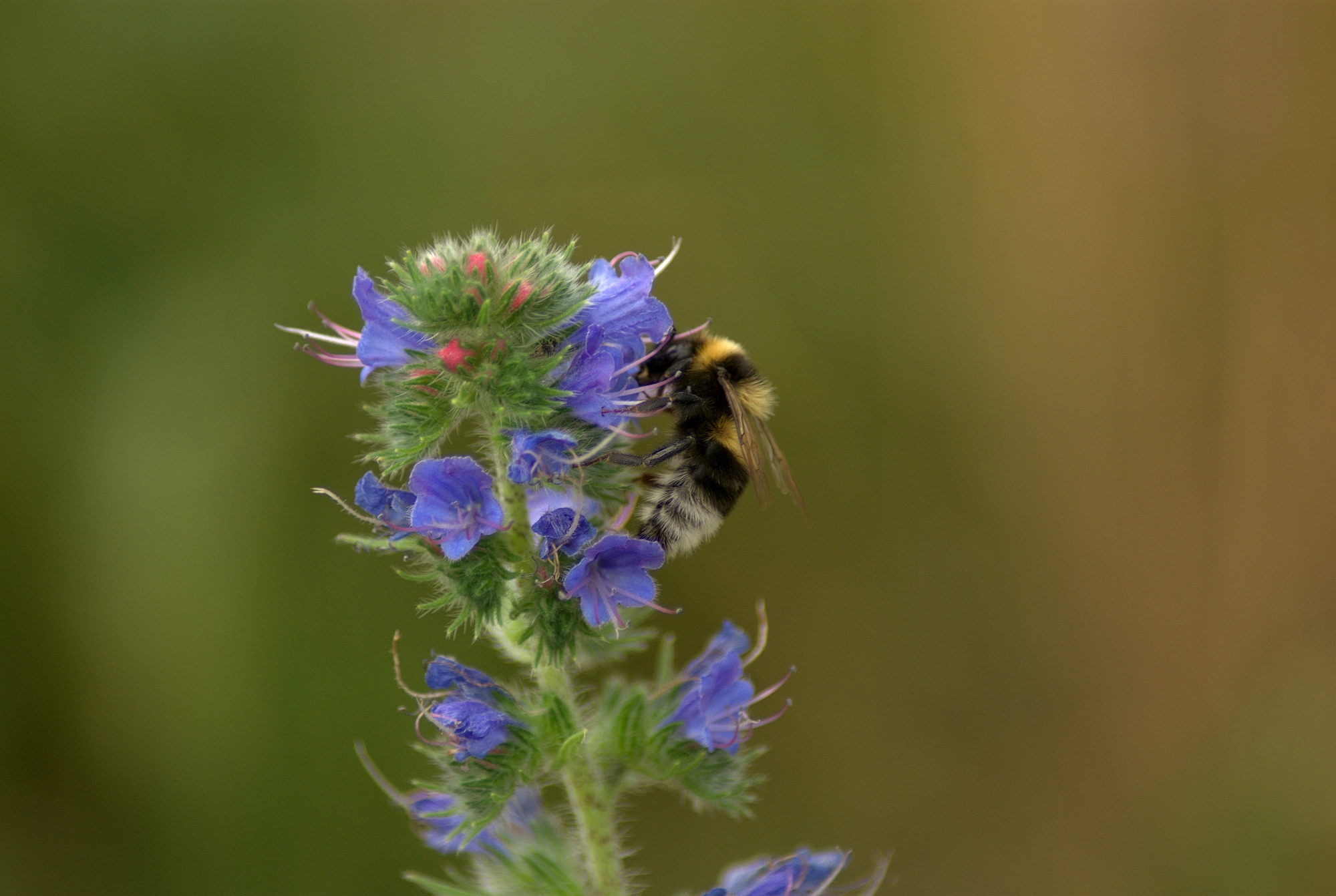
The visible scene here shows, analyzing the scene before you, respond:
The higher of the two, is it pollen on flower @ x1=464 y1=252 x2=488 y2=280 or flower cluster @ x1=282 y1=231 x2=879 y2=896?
pollen on flower @ x1=464 y1=252 x2=488 y2=280

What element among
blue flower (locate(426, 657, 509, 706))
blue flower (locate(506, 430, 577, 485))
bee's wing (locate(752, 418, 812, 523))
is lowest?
blue flower (locate(426, 657, 509, 706))

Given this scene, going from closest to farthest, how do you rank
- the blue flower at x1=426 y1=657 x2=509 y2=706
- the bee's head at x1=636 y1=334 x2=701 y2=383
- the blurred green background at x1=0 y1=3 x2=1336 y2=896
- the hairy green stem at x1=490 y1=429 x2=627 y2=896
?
1. the blue flower at x1=426 y1=657 x2=509 y2=706
2. the hairy green stem at x1=490 y1=429 x2=627 y2=896
3. the bee's head at x1=636 y1=334 x2=701 y2=383
4. the blurred green background at x1=0 y1=3 x2=1336 y2=896

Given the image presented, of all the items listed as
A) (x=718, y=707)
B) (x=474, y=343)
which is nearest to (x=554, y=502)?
(x=474, y=343)

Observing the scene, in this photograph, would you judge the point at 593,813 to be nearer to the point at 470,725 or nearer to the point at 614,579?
the point at 470,725

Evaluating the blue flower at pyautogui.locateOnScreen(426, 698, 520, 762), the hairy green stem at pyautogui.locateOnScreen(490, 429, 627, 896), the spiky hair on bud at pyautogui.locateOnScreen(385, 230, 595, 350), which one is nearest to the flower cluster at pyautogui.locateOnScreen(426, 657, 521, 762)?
the blue flower at pyautogui.locateOnScreen(426, 698, 520, 762)

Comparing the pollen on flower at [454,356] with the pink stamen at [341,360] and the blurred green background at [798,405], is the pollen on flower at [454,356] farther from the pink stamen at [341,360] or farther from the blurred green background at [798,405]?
the blurred green background at [798,405]

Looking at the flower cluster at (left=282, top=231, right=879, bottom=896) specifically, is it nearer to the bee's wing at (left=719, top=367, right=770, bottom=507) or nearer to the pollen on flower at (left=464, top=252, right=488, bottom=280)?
the pollen on flower at (left=464, top=252, right=488, bottom=280)
